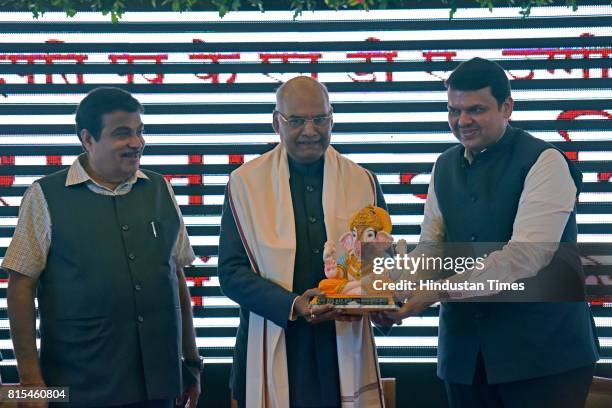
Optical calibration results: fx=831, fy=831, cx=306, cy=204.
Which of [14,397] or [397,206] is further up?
[397,206]

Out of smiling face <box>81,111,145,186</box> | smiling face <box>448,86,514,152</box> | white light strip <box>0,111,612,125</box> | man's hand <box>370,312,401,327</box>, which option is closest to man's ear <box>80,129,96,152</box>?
smiling face <box>81,111,145,186</box>

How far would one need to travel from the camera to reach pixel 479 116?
338 centimetres

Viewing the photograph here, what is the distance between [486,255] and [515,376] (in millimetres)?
476

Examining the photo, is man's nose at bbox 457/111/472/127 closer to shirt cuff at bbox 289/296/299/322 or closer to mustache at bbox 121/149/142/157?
shirt cuff at bbox 289/296/299/322

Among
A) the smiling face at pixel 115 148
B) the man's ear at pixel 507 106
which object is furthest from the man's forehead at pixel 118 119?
the man's ear at pixel 507 106

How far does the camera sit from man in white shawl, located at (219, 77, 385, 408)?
3.36 meters

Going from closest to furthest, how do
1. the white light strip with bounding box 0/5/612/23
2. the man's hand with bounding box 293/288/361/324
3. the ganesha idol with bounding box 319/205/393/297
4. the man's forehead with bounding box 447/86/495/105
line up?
the man's hand with bounding box 293/288/361/324
the ganesha idol with bounding box 319/205/393/297
the man's forehead with bounding box 447/86/495/105
the white light strip with bounding box 0/5/612/23

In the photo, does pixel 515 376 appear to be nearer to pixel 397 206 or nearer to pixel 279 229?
pixel 279 229

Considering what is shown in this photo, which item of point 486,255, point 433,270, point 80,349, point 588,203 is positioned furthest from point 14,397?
point 588,203

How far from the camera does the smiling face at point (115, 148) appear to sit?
→ 358cm

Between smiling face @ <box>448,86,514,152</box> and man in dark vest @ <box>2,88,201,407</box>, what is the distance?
1.38 meters

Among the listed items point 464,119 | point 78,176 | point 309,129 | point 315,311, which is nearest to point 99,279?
point 78,176

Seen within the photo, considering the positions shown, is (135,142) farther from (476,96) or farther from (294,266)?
(476,96)

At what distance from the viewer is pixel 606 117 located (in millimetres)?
4605
